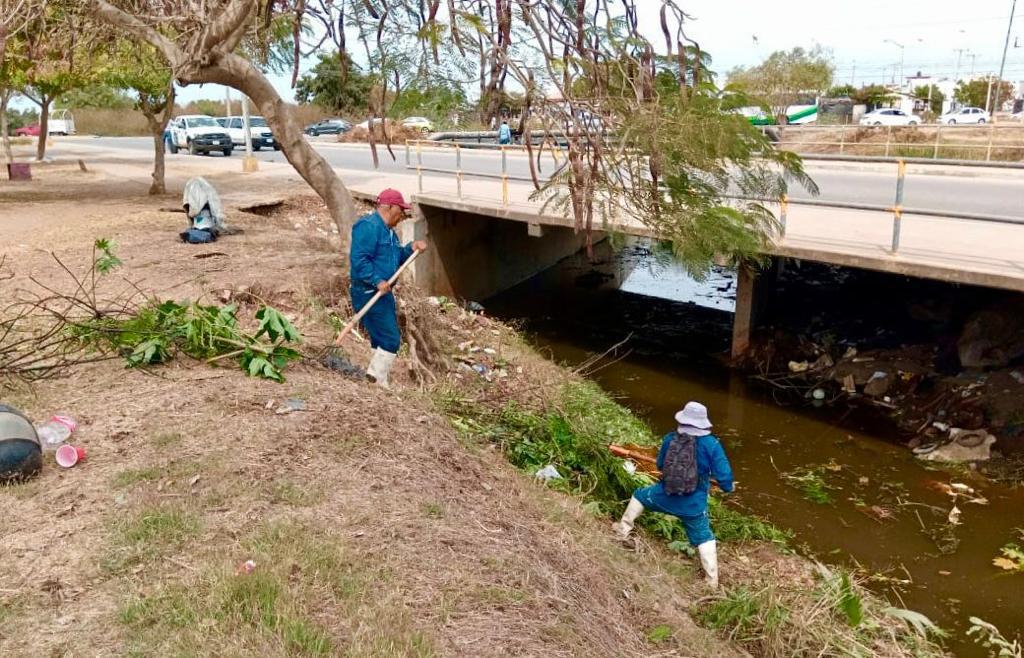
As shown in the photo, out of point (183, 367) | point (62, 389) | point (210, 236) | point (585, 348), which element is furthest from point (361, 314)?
point (585, 348)

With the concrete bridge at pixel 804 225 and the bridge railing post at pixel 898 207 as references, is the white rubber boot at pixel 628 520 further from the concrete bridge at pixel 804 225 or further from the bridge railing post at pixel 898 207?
the bridge railing post at pixel 898 207

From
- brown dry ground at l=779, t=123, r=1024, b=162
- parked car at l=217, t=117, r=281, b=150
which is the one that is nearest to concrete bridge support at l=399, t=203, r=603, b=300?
brown dry ground at l=779, t=123, r=1024, b=162

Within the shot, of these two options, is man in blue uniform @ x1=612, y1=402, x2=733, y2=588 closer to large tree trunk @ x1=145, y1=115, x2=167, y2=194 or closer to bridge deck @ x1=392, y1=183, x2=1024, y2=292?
bridge deck @ x1=392, y1=183, x2=1024, y2=292

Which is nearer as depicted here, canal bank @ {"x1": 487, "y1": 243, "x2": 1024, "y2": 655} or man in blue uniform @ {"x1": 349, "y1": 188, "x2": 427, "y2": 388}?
man in blue uniform @ {"x1": 349, "y1": 188, "x2": 427, "y2": 388}

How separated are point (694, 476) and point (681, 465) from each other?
11cm

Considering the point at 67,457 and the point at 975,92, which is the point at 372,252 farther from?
the point at 975,92

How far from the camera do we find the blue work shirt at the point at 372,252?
20.8ft

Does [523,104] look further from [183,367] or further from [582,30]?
[183,367]

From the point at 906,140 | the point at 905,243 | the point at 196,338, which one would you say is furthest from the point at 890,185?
the point at 196,338

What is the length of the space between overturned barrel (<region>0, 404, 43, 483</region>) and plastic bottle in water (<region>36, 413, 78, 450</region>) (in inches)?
12.1

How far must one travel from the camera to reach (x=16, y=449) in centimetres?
425

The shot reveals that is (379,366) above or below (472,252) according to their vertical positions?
above

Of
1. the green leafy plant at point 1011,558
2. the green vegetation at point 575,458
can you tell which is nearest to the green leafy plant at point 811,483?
the green vegetation at point 575,458

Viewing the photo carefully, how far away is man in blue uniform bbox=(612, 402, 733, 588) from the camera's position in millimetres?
5299
